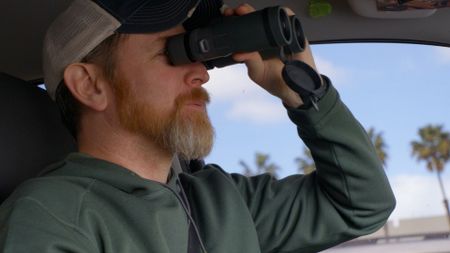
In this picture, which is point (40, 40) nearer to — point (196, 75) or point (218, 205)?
point (196, 75)

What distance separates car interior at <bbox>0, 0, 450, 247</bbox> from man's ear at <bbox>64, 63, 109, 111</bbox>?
13 cm

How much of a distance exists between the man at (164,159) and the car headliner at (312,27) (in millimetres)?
252

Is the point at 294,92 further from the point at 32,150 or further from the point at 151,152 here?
the point at 32,150

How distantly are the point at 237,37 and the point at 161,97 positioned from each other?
23 centimetres

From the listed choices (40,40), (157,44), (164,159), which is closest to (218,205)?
(164,159)

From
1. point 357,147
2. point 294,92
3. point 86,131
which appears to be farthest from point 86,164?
point 357,147

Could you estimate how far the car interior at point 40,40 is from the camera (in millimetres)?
1462

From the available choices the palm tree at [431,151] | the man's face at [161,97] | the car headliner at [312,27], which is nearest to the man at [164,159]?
the man's face at [161,97]

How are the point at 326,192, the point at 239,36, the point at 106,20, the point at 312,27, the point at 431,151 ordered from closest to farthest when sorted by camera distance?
1. the point at 239,36
2. the point at 106,20
3. the point at 326,192
4. the point at 312,27
5. the point at 431,151

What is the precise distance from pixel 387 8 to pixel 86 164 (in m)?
0.85

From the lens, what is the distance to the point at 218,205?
1.49 meters

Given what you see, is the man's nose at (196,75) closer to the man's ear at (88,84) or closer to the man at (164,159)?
the man at (164,159)

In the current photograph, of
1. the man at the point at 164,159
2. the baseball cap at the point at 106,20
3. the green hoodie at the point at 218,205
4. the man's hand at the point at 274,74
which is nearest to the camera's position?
the green hoodie at the point at 218,205

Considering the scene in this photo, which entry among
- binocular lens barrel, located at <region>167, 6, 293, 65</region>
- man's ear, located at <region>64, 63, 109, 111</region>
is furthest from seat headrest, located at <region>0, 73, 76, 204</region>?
binocular lens barrel, located at <region>167, 6, 293, 65</region>
